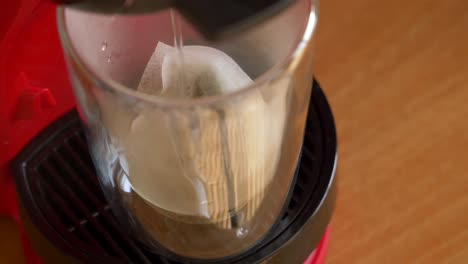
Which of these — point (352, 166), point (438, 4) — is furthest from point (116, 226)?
point (438, 4)

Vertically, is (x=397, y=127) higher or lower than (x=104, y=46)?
lower

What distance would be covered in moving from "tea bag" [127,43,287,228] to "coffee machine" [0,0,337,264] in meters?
0.02

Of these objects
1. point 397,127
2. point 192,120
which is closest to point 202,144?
point 192,120

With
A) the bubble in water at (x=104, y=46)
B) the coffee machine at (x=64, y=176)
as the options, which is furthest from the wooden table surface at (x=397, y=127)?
the bubble in water at (x=104, y=46)

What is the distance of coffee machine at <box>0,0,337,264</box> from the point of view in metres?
0.28

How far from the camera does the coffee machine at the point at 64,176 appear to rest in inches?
11.0

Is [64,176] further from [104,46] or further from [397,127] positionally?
[397,127]

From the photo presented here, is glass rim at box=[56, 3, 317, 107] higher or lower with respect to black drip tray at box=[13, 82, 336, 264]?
higher

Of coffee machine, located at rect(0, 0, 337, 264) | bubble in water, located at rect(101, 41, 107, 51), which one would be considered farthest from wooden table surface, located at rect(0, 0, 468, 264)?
bubble in water, located at rect(101, 41, 107, 51)

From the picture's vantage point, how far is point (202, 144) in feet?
0.78

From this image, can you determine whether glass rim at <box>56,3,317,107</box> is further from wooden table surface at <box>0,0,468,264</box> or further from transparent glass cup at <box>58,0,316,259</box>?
wooden table surface at <box>0,0,468,264</box>

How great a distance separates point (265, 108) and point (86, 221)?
0.11m

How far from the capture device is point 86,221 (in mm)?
295

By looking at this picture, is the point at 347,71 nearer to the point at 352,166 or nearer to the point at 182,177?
the point at 352,166
